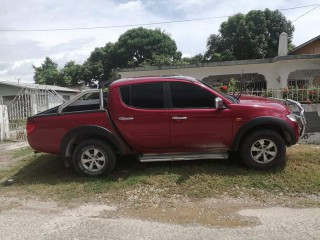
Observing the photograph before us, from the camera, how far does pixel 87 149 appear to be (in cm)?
603

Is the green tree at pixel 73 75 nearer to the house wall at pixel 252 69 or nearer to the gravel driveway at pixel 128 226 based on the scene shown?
the house wall at pixel 252 69

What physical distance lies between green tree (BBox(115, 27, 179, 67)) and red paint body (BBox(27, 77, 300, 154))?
1214 inches

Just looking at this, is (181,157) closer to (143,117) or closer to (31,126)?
(143,117)

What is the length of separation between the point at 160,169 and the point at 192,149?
68 cm

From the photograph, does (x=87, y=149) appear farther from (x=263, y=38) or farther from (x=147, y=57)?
(x=147, y=57)

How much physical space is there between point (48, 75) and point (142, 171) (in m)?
43.4

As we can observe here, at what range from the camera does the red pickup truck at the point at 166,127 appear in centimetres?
578

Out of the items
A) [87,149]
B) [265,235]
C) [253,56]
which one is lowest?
[265,235]

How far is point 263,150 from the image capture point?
5816 mm

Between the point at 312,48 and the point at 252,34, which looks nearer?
the point at 312,48

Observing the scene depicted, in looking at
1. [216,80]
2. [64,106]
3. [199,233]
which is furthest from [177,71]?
[199,233]

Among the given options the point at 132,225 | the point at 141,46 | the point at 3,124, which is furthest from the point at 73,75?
the point at 132,225

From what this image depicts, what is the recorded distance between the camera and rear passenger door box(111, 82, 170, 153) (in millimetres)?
5875

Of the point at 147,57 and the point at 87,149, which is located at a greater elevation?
the point at 147,57
